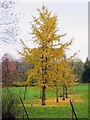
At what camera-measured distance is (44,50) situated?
24.0 metres

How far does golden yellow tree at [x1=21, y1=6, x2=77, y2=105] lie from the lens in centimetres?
2405

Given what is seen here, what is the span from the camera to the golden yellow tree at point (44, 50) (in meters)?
24.0

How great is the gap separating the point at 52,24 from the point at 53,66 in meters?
3.00

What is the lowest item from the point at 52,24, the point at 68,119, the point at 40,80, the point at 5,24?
the point at 68,119

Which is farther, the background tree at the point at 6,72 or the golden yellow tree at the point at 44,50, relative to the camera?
the golden yellow tree at the point at 44,50

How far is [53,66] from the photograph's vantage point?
2456cm

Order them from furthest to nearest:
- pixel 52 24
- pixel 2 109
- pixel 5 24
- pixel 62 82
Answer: pixel 62 82, pixel 52 24, pixel 5 24, pixel 2 109

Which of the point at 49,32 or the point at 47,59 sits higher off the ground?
the point at 49,32

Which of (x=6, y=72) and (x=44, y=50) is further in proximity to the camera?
(x=44, y=50)

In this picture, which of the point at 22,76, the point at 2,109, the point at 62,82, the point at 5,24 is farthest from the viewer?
the point at 22,76

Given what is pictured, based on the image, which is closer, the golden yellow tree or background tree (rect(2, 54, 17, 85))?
background tree (rect(2, 54, 17, 85))

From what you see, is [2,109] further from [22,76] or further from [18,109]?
[22,76]

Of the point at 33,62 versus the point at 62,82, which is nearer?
the point at 33,62

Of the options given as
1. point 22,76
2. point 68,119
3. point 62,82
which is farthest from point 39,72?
point 68,119
